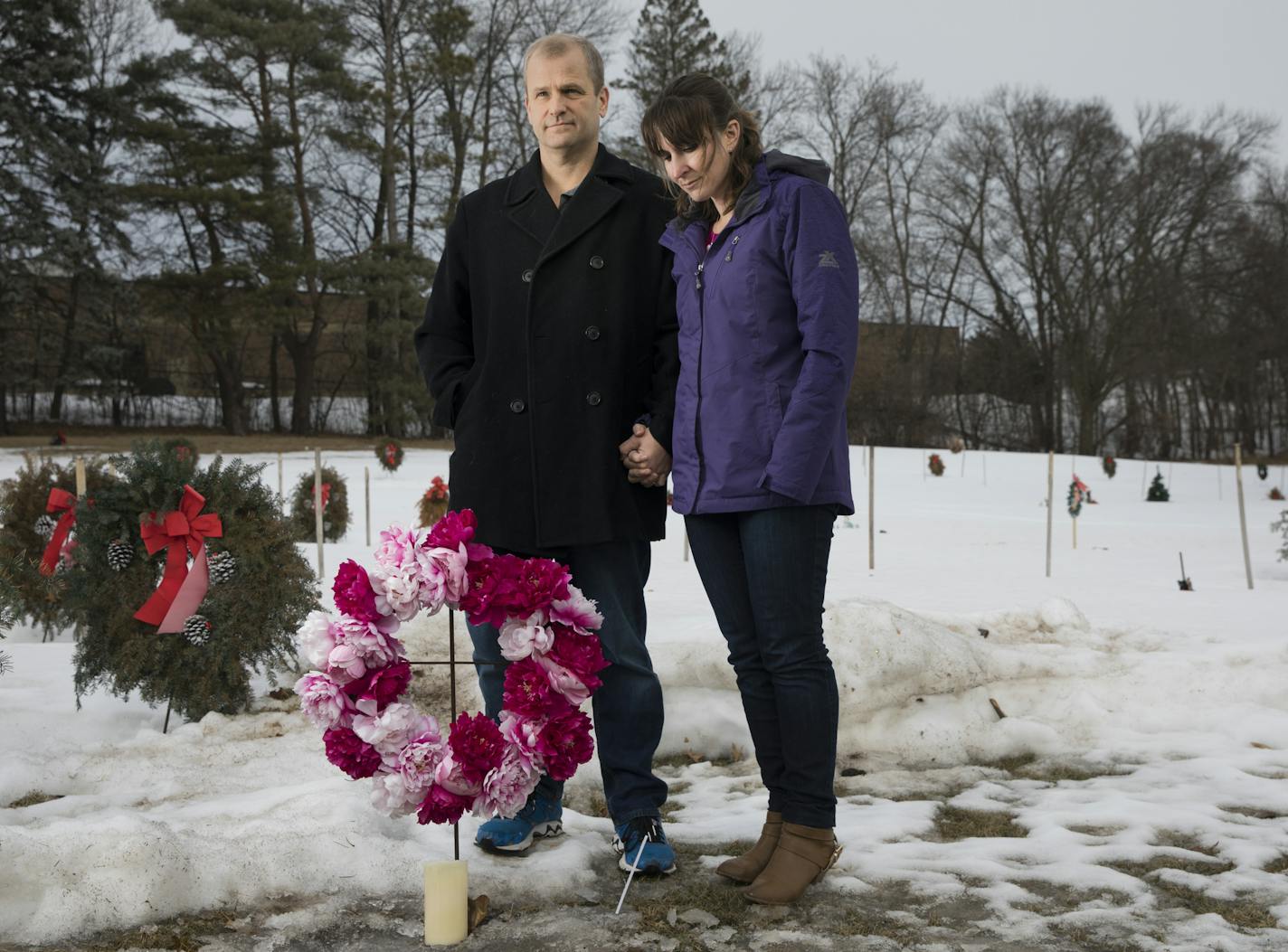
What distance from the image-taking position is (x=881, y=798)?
144 inches

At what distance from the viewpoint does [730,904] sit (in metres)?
2.68

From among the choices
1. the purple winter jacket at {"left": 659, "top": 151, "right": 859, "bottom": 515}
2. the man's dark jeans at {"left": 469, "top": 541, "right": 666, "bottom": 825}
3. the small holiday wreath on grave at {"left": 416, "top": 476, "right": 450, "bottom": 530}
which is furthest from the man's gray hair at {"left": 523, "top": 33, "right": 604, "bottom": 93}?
the small holiday wreath on grave at {"left": 416, "top": 476, "right": 450, "bottom": 530}

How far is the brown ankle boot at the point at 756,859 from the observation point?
2807 millimetres

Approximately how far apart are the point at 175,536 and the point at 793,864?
2567 mm

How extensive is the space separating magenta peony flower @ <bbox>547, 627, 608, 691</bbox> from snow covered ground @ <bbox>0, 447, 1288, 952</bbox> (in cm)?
53

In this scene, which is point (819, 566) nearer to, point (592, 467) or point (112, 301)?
point (592, 467)

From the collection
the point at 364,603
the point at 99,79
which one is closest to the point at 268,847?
the point at 364,603

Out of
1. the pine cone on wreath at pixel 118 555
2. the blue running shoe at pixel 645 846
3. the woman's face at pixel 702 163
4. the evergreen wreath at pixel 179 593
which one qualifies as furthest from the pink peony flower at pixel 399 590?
the pine cone on wreath at pixel 118 555

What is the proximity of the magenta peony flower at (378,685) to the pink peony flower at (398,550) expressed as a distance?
23 centimetres

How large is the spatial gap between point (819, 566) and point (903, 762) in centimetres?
165

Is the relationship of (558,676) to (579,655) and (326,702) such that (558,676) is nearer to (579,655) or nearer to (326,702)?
(579,655)

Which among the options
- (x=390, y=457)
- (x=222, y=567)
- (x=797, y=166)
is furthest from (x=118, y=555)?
(x=390, y=457)

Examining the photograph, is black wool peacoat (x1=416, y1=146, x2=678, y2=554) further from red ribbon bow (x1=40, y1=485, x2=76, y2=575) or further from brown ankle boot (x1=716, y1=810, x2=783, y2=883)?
red ribbon bow (x1=40, y1=485, x2=76, y2=575)

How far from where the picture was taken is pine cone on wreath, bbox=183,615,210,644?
4.23 meters
